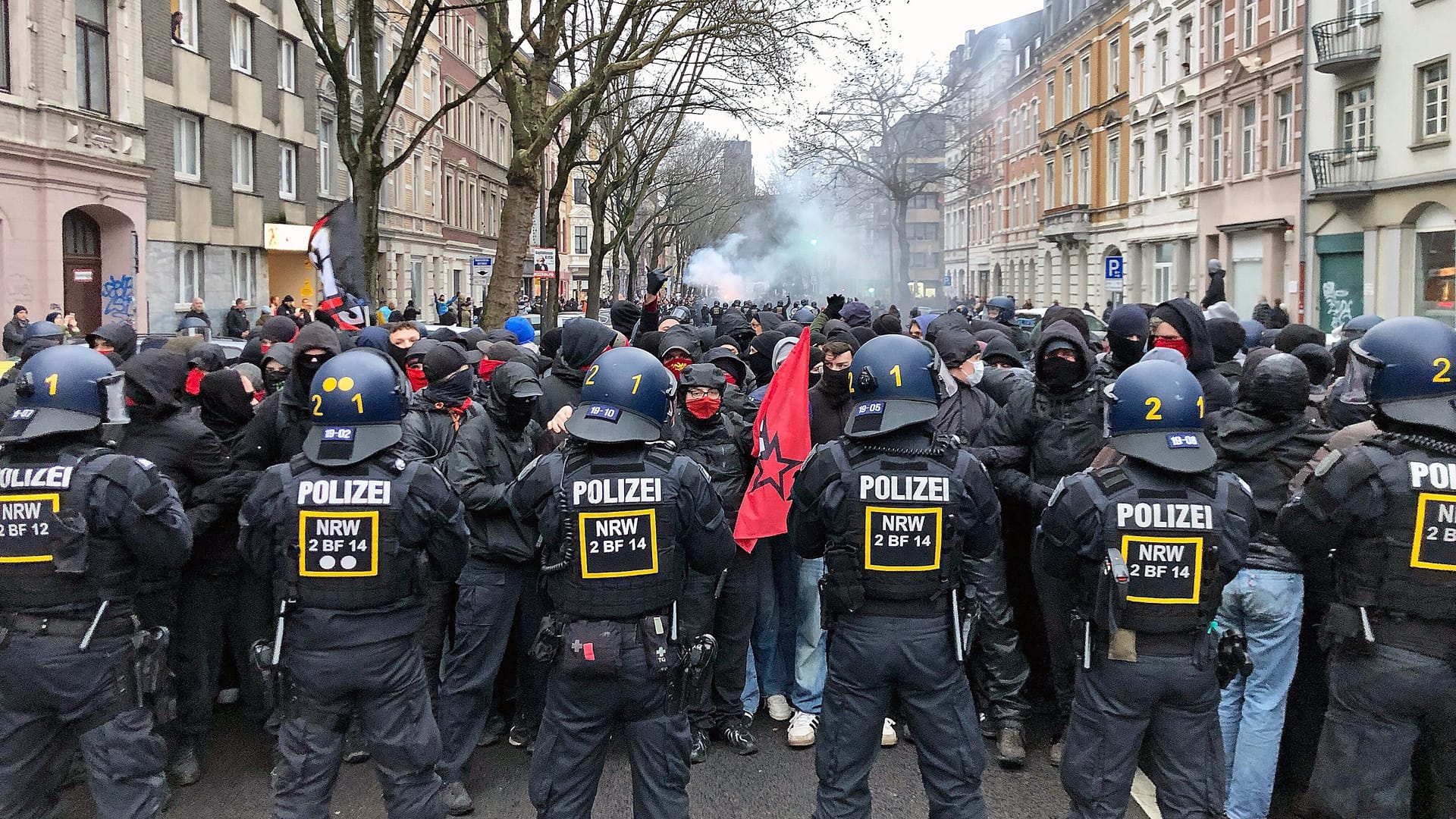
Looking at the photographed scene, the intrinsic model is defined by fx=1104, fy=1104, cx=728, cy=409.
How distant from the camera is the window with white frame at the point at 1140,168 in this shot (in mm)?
38375

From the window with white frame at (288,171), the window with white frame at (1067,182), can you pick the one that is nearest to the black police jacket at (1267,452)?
the window with white frame at (288,171)

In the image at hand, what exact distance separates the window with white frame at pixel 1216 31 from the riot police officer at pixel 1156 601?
32104mm

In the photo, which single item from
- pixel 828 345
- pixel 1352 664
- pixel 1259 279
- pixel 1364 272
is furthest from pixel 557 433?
pixel 1259 279

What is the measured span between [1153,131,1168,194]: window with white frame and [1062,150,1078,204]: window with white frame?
8.69 m

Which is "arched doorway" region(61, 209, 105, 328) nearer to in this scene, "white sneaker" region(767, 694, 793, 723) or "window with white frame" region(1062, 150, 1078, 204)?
"white sneaker" region(767, 694, 793, 723)

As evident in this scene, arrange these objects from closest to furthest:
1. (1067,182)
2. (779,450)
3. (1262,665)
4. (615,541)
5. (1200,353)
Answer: (615,541), (1262,665), (779,450), (1200,353), (1067,182)

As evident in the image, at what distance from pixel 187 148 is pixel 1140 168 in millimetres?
30445

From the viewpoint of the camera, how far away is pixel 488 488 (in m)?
4.88

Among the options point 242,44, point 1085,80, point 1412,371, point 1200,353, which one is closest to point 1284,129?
point 1085,80

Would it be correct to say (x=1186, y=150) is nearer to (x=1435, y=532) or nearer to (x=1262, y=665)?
(x=1262, y=665)

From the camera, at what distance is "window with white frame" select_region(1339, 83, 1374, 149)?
2475 centimetres

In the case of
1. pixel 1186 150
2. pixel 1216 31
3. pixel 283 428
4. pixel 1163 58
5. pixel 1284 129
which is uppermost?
pixel 1163 58

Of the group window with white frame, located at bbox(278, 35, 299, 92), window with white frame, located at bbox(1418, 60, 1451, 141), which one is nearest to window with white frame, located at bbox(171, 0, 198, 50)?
window with white frame, located at bbox(278, 35, 299, 92)

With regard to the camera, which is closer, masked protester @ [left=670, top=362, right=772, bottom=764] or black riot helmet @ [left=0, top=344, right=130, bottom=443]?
black riot helmet @ [left=0, top=344, right=130, bottom=443]
